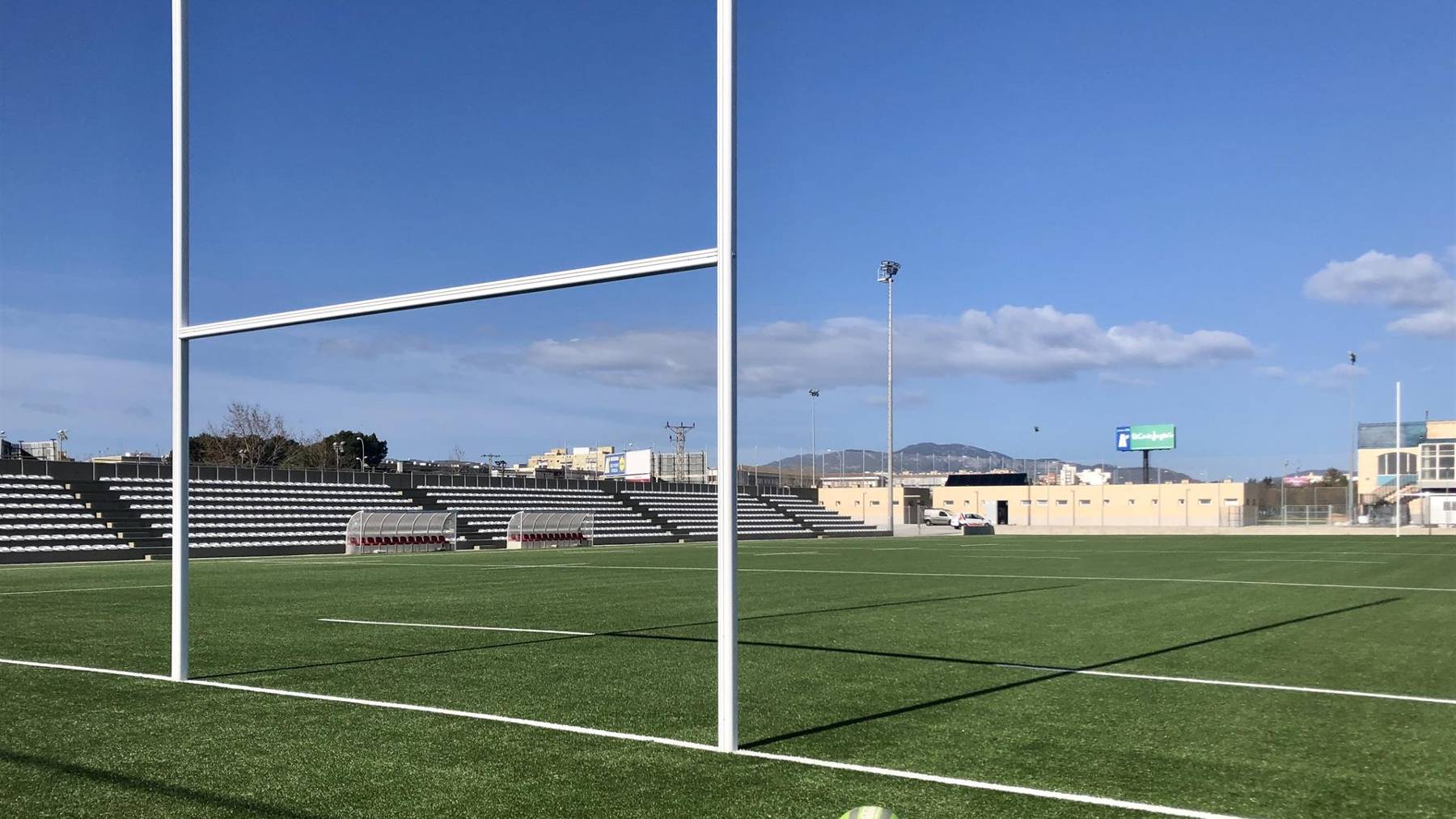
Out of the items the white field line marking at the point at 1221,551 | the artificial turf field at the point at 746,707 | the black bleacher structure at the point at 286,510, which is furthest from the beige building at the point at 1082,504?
the artificial turf field at the point at 746,707

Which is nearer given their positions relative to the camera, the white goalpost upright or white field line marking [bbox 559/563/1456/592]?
the white goalpost upright

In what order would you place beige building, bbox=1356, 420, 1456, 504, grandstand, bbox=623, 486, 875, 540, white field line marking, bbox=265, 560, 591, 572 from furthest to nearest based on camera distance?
beige building, bbox=1356, 420, 1456, 504
grandstand, bbox=623, 486, 875, 540
white field line marking, bbox=265, 560, 591, 572

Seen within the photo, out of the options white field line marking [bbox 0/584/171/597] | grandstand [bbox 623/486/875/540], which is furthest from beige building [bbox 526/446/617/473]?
white field line marking [bbox 0/584/171/597]

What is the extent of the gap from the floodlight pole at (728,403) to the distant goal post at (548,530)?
32.3 metres

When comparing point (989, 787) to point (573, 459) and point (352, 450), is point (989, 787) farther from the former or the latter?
point (573, 459)

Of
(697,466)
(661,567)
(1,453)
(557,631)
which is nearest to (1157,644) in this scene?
(557,631)

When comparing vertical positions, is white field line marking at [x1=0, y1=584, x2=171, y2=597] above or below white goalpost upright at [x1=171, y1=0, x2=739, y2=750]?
below

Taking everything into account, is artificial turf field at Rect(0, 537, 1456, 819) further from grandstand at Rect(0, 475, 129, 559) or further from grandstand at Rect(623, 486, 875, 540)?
grandstand at Rect(623, 486, 875, 540)

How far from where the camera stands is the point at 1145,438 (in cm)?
8744

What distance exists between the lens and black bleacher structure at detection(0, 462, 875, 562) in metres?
28.9

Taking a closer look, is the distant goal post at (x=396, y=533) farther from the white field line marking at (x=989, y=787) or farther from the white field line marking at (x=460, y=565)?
the white field line marking at (x=989, y=787)

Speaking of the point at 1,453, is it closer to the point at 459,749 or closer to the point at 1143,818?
the point at 459,749

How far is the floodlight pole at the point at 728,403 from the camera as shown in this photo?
5020mm

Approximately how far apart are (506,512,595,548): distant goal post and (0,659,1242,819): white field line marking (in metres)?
29.5
